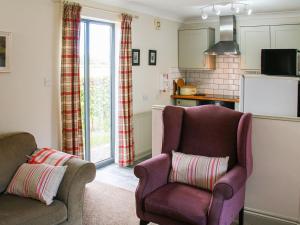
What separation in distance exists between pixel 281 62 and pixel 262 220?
7.20 feet

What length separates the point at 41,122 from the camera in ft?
13.1

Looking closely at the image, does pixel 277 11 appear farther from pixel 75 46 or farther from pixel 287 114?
pixel 75 46

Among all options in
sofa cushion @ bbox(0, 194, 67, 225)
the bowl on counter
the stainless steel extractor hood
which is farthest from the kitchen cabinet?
sofa cushion @ bbox(0, 194, 67, 225)

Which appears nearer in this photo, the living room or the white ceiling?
the living room

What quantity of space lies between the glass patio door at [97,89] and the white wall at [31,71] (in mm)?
719

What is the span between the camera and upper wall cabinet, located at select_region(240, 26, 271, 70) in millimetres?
5938

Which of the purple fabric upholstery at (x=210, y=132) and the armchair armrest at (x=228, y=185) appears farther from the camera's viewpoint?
the purple fabric upholstery at (x=210, y=132)

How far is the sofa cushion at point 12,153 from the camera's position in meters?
2.94

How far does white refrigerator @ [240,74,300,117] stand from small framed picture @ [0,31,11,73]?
2.48 m

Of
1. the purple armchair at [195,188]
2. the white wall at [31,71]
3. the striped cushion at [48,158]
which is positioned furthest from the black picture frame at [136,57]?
the striped cushion at [48,158]

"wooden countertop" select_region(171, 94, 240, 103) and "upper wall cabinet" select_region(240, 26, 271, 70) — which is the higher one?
"upper wall cabinet" select_region(240, 26, 271, 70)

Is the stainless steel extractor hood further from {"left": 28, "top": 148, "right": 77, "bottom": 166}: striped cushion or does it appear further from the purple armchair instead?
{"left": 28, "top": 148, "right": 77, "bottom": 166}: striped cushion


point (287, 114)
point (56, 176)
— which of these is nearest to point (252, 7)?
point (287, 114)

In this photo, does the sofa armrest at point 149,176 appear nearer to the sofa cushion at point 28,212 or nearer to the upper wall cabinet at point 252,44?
the sofa cushion at point 28,212
